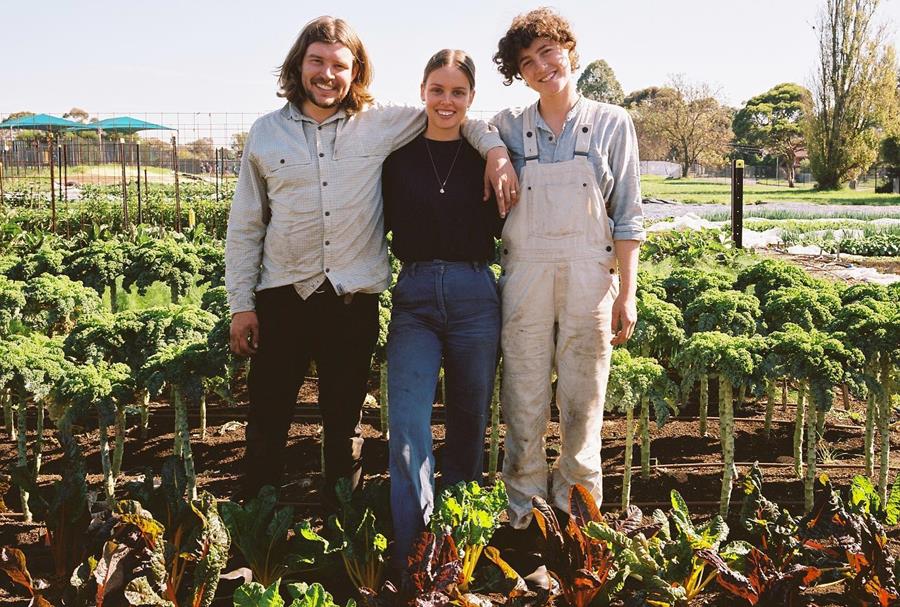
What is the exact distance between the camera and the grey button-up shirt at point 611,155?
3.33 meters

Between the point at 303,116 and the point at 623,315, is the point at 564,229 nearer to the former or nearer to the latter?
the point at 623,315

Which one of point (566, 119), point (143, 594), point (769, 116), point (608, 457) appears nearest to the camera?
point (143, 594)

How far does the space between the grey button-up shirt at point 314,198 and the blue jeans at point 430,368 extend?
23 cm

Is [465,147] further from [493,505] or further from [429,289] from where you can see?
[493,505]

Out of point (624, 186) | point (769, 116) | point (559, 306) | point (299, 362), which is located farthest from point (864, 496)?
point (769, 116)

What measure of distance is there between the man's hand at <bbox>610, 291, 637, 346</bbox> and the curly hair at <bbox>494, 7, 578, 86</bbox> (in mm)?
952

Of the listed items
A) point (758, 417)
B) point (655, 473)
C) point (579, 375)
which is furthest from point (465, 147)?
point (758, 417)

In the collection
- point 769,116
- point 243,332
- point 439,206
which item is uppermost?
point 769,116

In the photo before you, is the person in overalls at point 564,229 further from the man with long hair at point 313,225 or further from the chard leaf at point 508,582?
the chard leaf at point 508,582

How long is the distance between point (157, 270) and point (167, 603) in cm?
368

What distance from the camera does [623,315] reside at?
11.0ft

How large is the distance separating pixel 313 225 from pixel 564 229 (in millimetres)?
964

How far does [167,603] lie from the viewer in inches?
112

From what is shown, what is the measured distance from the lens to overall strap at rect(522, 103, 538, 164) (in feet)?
11.1
